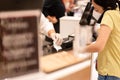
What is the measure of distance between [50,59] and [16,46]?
0.99 meters

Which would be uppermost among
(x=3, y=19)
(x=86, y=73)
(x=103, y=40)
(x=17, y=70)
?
(x=3, y=19)

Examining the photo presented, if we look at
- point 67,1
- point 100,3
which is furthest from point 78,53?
point 67,1

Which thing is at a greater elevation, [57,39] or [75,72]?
[57,39]

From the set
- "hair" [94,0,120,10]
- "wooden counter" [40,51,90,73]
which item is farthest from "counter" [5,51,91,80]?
"hair" [94,0,120,10]

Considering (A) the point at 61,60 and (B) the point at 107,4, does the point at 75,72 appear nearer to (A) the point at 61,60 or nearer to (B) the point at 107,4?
(A) the point at 61,60

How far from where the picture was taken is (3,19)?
0.52 m

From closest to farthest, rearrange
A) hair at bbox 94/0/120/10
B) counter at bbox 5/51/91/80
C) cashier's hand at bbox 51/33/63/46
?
counter at bbox 5/51/91/80 → hair at bbox 94/0/120/10 → cashier's hand at bbox 51/33/63/46

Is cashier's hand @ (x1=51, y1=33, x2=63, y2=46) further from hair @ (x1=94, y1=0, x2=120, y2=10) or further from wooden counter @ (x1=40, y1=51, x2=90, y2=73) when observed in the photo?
hair @ (x1=94, y1=0, x2=120, y2=10)

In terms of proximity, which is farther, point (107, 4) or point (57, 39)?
point (57, 39)

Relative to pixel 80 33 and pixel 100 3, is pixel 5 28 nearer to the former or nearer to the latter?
pixel 80 33

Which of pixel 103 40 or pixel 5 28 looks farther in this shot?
pixel 103 40

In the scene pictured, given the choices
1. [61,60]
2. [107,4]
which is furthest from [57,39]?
[107,4]

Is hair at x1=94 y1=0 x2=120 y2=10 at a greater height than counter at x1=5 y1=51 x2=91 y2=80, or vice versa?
hair at x1=94 y1=0 x2=120 y2=10

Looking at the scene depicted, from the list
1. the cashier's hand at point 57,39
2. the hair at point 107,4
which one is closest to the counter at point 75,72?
the cashier's hand at point 57,39
